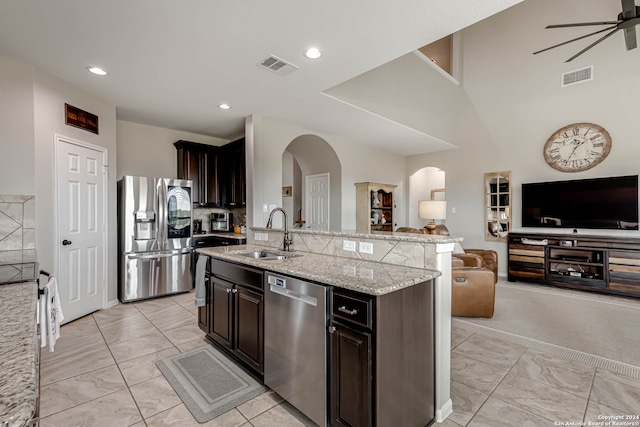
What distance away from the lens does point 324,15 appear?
199 cm

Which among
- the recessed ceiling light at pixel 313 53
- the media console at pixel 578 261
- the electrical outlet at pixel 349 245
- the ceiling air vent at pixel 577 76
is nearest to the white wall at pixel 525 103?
the ceiling air vent at pixel 577 76

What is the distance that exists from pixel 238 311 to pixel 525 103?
18.9 feet

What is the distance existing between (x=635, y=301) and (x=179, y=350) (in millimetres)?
5862

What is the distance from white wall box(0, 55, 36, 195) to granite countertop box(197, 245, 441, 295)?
230cm

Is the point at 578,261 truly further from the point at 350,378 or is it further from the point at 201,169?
the point at 201,169

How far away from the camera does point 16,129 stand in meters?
2.74

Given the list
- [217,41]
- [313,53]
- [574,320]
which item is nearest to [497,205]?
[574,320]

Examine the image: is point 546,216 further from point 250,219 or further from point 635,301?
point 250,219

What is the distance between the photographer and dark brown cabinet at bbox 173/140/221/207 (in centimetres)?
481

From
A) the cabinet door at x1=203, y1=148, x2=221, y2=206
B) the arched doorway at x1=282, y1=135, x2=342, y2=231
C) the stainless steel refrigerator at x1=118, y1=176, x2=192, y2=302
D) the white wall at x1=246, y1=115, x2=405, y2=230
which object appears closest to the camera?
the stainless steel refrigerator at x1=118, y1=176, x2=192, y2=302

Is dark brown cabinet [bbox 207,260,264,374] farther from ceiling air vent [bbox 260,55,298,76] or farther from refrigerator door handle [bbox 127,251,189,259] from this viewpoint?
refrigerator door handle [bbox 127,251,189,259]

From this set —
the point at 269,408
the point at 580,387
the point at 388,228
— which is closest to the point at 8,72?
the point at 269,408

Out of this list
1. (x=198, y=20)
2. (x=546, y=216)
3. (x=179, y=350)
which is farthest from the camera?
(x=546, y=216)

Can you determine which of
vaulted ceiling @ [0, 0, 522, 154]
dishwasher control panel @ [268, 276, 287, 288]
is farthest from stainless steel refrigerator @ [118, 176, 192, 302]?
dishwasher control panel @ [268, 276, 287, 288]
